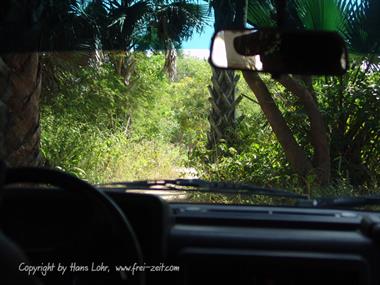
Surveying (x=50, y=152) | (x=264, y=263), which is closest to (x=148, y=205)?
(x=264, y=263)

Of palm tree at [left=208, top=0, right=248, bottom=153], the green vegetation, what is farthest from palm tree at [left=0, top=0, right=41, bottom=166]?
palm tree at [left=208, top=0, right=248, bottom=153]

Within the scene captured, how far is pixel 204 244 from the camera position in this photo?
3.09 meters

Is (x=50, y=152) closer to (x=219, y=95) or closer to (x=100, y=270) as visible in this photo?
(x=219, y=95)

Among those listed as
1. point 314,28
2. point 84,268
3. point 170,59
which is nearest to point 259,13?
point 314,28

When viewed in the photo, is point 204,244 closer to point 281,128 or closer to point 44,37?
point 44,37

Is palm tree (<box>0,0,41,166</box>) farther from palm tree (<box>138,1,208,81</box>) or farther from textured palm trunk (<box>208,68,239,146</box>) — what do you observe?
textured palm trunk (<box>208,68,239,146</box>)

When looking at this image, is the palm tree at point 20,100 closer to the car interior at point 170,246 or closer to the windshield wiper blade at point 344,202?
the car interior at point 170,246

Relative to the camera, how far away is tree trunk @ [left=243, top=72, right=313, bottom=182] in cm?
795

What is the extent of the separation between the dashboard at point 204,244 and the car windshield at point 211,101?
1.05m

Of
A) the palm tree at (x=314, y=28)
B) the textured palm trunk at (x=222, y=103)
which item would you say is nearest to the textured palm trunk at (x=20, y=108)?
the palm tree at (x=314, y=28)

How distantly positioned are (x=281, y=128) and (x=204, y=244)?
530 centimetres

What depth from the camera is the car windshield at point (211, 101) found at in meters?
6.08

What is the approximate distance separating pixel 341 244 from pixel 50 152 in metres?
6.53

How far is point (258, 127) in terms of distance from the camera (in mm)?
9758
